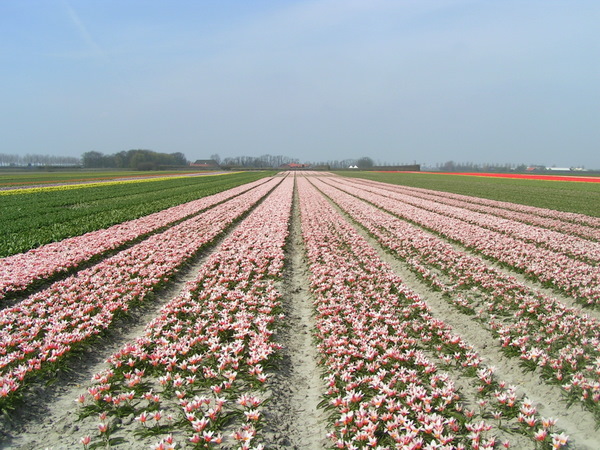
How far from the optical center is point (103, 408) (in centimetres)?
452

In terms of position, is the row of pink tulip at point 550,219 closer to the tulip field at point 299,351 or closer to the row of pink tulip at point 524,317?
the tulip field at point 299,351

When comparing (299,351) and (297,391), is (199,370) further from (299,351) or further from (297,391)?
(299,351)

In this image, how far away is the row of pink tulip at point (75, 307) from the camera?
5371mm

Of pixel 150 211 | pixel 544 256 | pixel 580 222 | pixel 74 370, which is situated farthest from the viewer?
pixel 150 211

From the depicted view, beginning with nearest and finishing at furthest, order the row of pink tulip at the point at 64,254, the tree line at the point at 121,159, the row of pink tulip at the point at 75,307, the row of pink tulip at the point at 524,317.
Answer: the row of pink tulip at the point at 524,317
the row of pink tulip at the point at 75,307
the row of pink tulip at the point at 64,254
the tree line at the point at 121,159

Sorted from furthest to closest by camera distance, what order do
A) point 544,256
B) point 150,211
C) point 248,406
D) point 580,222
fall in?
point 150,211 < point 580,222 < point 544,256 < point 248,406

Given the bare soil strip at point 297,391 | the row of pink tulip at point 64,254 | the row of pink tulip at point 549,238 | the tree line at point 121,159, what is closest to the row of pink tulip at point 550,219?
the row of pink tulip at point 549,238

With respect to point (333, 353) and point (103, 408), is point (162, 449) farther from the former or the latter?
point (333, 353)

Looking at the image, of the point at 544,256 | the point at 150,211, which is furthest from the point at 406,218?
the point at 150,211

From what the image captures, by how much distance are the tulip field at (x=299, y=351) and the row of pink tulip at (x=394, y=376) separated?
0.10 ft

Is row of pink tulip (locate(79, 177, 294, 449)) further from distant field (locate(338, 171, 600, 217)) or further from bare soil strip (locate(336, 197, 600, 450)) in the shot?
distant field (locate(338, 171, 600, 217))

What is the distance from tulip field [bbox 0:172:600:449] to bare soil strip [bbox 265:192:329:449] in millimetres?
24

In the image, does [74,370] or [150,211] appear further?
[150,211]

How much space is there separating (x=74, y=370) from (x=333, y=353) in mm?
3894
